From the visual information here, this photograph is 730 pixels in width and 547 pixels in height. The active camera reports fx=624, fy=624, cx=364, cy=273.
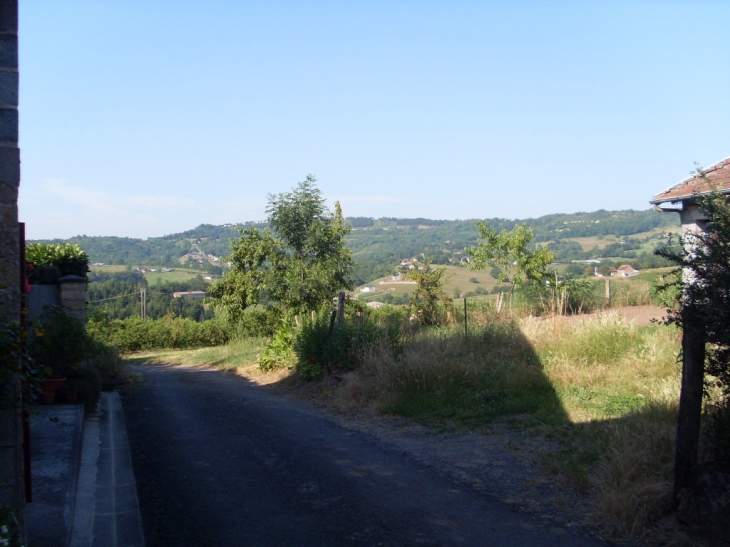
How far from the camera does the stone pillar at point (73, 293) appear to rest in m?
12.2

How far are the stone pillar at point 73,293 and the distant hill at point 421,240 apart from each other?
11.4 meters

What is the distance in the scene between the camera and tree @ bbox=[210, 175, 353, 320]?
1938 cm

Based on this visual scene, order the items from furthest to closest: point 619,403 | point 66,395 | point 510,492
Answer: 1. point 66,395
2. point 619,403
3. point 510,492

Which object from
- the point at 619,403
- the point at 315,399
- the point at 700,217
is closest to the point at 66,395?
the point at 315,399

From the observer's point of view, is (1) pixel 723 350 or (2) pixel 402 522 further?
(2) pixel 402 522

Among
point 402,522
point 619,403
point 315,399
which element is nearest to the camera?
point 402,522

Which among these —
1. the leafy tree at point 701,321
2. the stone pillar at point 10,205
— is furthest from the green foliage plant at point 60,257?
the leafy tree at point 701,321

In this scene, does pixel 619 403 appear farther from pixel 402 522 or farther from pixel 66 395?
pixel 66 395

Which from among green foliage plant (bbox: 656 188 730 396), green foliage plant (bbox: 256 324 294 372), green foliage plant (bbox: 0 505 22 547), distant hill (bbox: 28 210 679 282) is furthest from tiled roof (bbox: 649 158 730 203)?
green foliage plant (bbox: 0 505 22 547)

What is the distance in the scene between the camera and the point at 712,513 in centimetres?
448

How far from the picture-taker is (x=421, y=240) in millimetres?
73000

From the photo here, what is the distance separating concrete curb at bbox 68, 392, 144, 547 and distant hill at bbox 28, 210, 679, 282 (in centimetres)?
1495

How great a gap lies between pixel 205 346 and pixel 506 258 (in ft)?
68.7

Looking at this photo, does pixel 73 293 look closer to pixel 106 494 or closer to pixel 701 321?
pixel 106 494
